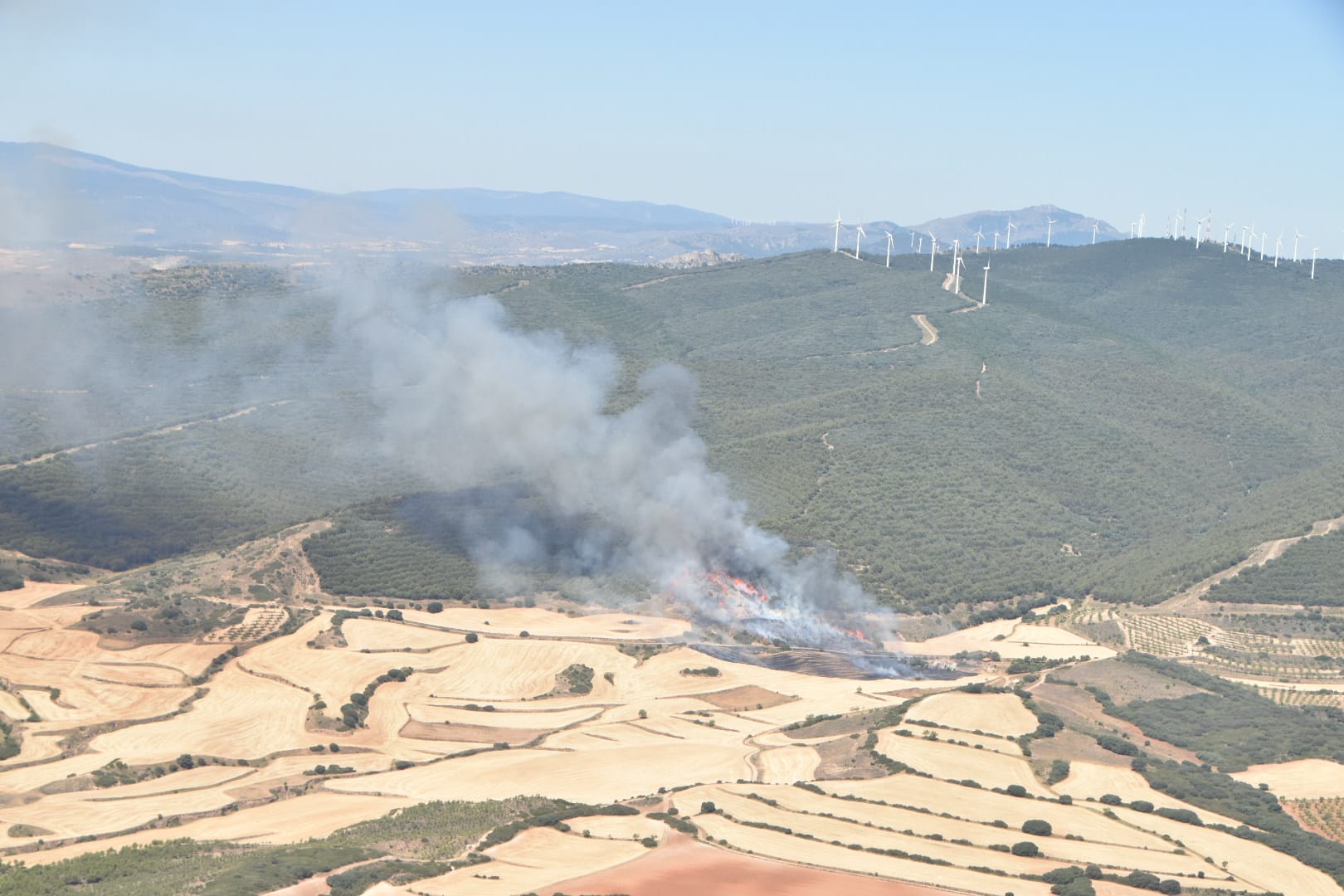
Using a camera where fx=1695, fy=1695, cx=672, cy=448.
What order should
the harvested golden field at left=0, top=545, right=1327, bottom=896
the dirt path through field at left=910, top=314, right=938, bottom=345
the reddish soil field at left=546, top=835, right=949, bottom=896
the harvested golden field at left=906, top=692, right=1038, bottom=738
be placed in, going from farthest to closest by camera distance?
the dirt path through field at left=910, top=314, right=938, bottom=345 < the harvested golden field at left=906, top=692, right=1038, bottom=738 < the harvested golden field at left=0, top=545, right=1327, bottom=896 < the reddish soil field at left=546, top=835, right=949, bottom=896

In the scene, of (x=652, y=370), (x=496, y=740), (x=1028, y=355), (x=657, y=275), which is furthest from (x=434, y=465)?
(x=657, y=275)

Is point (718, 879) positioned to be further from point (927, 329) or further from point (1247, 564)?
point (927, 329)

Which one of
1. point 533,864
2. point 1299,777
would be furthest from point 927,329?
point 533,864

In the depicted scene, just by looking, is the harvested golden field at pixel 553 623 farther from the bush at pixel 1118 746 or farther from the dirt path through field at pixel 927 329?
the dirt path through field at pixel 927 329

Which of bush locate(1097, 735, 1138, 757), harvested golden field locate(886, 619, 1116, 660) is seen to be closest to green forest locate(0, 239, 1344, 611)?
harvested golden field locate(886, 619, 1116, 660)

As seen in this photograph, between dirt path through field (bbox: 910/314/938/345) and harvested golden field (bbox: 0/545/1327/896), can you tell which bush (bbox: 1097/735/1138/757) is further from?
dirt path through field (bbox: 910/314/938/345)

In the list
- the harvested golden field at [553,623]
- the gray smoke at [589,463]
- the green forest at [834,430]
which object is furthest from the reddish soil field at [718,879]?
the green forest at [834,430]
